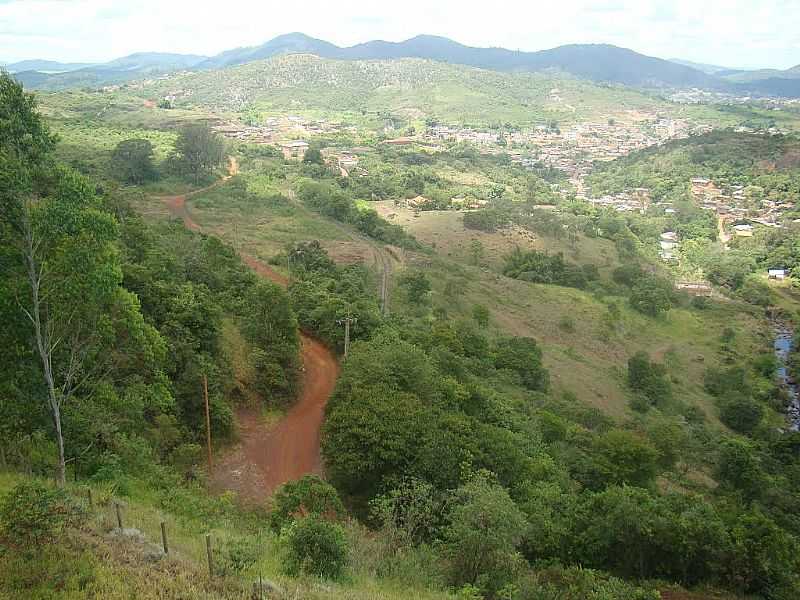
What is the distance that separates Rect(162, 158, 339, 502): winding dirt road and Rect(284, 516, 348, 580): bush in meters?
6.12

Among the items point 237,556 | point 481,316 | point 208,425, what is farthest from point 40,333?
point 481,316

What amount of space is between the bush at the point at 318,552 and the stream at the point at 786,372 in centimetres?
4206

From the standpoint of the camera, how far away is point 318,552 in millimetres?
10617

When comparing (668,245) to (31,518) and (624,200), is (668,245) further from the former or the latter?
(31,518)

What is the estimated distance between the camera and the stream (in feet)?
144

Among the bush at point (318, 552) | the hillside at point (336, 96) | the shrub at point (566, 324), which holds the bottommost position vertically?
the shrub at point (566, 324)

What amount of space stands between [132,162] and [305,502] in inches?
2336

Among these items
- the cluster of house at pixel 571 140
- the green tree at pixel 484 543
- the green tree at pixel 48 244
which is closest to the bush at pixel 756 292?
the green tree at pixel 484 543

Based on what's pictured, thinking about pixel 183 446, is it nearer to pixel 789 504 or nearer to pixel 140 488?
pixel 140 488

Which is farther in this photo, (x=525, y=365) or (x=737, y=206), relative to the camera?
(x=737, y=206)

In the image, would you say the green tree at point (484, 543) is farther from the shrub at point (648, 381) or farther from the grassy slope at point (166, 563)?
the shrub at point (648, 381)

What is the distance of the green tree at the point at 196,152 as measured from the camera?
6812 cm

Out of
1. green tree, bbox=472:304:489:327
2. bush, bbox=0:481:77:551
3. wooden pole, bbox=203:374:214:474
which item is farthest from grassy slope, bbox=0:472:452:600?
green tree, bbox=472:304:489:327

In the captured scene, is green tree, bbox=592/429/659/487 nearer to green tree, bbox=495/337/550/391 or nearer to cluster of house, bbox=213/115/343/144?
green tree, bbox=495/337/550/391
